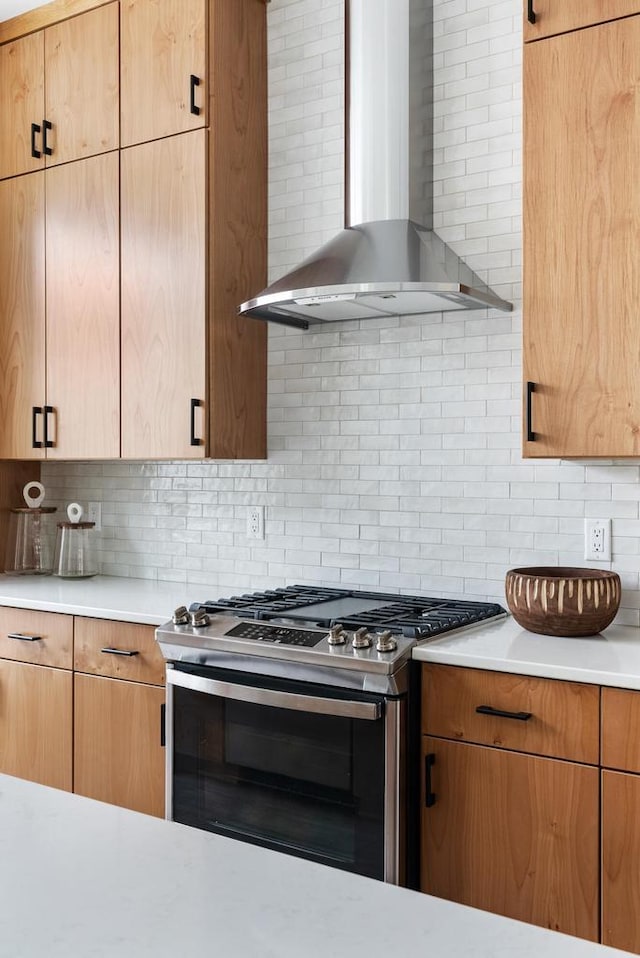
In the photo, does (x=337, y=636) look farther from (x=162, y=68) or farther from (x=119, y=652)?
(x=162, y=68)

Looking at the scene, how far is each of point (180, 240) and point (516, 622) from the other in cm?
164

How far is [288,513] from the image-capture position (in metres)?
3.22

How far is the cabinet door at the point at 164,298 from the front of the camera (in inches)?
119

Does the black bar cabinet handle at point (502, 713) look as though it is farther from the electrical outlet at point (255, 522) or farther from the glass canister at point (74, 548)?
the glass canister at point (74, 548)

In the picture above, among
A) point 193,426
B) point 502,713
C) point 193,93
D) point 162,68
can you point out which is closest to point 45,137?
point 162,68

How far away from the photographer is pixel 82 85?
329 cm

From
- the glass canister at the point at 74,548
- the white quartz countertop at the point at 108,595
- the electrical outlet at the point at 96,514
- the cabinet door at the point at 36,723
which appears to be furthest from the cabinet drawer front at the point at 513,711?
the electrical outlet at the point at 96,514

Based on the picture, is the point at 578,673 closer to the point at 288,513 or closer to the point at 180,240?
the point at 288,513

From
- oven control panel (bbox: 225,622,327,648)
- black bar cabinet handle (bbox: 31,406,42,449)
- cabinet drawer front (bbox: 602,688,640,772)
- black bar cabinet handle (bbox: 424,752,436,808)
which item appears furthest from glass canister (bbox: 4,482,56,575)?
cabinet drawer front (bbox: 602,688,640,772)

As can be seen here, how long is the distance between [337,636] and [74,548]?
5.53 ft

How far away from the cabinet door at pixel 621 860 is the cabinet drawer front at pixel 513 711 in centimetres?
8

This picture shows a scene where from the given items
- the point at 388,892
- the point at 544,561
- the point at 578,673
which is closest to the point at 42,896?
the point at 388,892

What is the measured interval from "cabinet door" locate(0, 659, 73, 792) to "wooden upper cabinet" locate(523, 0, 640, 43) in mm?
2312

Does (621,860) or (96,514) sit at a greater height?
(96,514)
